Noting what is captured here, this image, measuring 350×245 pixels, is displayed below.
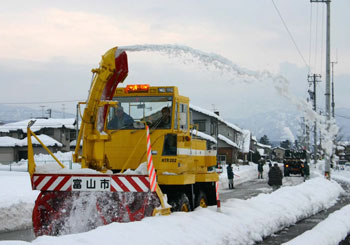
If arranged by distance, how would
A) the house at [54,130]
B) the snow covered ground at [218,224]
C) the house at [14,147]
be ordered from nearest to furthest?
the snow covered ground at [218,224], the house at [14,147], the house at [54,130]

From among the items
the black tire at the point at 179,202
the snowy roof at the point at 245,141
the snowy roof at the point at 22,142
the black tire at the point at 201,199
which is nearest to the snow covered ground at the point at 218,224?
the black tire at the point at 179,202

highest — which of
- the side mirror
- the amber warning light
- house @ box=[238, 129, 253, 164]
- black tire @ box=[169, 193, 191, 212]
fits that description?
the amber warning light

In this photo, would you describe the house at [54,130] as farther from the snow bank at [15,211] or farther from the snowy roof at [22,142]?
the snow bank at [15,211]

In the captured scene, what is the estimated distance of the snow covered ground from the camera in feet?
25.4

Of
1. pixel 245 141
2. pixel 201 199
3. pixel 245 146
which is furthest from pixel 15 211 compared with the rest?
pixel 245 141

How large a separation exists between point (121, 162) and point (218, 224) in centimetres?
297

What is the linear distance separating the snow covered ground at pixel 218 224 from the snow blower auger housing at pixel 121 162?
86 centimetres

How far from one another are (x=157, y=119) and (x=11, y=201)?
620 centimetres

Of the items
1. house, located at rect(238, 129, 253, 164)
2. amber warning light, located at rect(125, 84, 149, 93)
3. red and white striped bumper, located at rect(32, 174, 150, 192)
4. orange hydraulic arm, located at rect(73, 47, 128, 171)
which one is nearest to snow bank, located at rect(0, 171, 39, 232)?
orange hydraulic arm, located at rect(73, 47, 128, 171)

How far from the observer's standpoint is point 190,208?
512 inches

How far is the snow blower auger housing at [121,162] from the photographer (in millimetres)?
10297

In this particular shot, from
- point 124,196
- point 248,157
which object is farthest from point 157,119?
point 248,157

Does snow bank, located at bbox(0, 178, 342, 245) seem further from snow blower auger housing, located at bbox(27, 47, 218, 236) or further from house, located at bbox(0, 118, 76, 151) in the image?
house, located at bbox(0, 118, 76, 151)

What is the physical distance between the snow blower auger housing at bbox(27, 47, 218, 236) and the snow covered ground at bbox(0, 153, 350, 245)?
2.81ft
